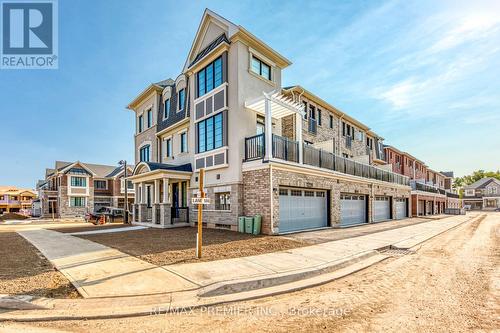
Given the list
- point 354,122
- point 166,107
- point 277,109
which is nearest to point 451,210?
point 354,122

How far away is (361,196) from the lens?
69.3 feet

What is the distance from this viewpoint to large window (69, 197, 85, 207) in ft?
135

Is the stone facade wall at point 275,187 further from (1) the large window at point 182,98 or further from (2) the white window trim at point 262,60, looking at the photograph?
(1) the large window at point 182,98

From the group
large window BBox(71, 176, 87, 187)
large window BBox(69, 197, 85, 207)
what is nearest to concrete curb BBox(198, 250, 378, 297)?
large window BBox(69, 197, 85, 207)

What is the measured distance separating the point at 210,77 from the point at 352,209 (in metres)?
13.7

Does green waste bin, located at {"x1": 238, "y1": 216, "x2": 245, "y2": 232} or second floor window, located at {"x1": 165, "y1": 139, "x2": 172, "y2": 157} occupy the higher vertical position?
second floor window, located at {"x1": 165, "y1": 139, "x2": 172, "y2": 157}

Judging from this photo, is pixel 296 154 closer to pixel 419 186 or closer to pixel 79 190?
pixel 419 186

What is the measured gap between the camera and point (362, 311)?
14.4ft

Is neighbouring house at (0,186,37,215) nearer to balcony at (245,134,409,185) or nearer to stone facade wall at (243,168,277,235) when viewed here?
stone facade wall at (243,168,277,235)

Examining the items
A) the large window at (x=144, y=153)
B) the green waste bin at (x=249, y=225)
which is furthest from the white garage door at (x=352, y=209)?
the large window at (x=144, y=153)

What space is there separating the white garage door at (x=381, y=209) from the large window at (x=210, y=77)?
653 inches

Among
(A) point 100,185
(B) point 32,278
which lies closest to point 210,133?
(B) point 32,278

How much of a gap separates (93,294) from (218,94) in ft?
41.6

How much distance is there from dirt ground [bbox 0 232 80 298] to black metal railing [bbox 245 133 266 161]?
9.33 metres
